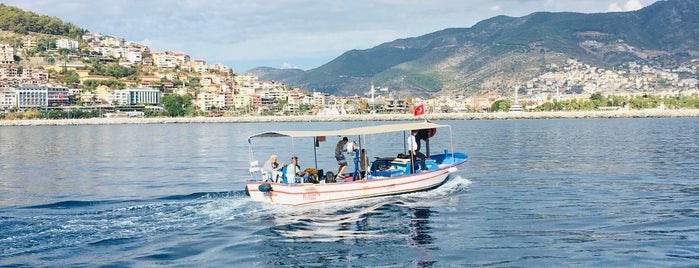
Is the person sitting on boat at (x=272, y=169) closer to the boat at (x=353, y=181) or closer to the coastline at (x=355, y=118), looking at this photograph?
the boat at (x=353, y=181)

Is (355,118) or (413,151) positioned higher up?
(355,118)

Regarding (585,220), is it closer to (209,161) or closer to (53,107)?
(209,161)

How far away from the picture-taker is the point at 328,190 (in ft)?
66.5

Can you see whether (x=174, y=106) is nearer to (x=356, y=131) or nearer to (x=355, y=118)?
(x=355, y=118)

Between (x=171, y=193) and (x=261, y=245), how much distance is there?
1061cm

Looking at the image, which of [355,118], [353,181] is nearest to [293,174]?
A: [353,181]

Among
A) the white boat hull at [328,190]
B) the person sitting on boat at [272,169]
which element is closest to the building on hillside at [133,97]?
the person sitting on boat at [272,169]

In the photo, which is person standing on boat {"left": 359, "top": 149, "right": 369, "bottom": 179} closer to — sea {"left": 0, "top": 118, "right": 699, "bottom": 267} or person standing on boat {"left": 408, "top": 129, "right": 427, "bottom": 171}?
sea {"left": 0, "top": 118, "right": 699, "bottom": 267}

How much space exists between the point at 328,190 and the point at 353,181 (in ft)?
3.24

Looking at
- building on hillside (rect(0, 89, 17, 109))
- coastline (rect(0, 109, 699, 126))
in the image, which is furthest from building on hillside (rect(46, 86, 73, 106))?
coastline (rect(0, 109, 699, 126))

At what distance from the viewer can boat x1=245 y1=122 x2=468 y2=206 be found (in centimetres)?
1983

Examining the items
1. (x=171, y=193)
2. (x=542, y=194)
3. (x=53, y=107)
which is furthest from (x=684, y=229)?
(x=53, y=107)

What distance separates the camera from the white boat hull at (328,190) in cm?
1973

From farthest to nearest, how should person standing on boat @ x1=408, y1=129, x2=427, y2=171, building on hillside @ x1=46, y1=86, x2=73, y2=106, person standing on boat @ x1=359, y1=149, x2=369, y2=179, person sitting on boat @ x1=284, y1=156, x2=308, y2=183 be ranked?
building on hillside @ x1=46, y1=86, x2=73, y2=106
person standing on boat @ x1=408, y1=129, x2=427, y2=171
person standing on boat @ x1=359, y1=149, x2=369, y2=179
person sitting on boat @ x1=284, y1=156, x2=308, y2=183
